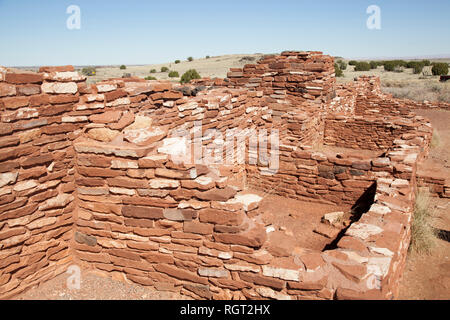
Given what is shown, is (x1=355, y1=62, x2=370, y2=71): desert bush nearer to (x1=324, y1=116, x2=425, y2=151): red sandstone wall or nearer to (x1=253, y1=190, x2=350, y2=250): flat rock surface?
(x1=324, y1=116, x2=425, y2=151): red sandstone wall

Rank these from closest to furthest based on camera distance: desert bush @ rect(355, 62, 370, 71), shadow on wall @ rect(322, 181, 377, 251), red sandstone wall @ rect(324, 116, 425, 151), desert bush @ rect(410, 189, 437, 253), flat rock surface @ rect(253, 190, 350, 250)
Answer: desert bush @ rect(410, 189, 437, 253) → flat rock surface @ rect(253, 190, 350, 250) → shadow on wall @ rect(322, 181, 377, 251) → red sandstone wall @ rect(324, 116, 425, 151) → desert bush @ rect(355, 62, 370, 71)

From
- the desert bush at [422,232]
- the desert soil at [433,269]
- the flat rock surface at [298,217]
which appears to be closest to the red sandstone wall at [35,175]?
the flat rock surface at [298,217]

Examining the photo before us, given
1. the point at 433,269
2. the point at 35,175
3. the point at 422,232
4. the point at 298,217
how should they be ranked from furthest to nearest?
1. the point at 298,217
2. the point at 422,232
3. the point at 433,269
4. the point at 35,175

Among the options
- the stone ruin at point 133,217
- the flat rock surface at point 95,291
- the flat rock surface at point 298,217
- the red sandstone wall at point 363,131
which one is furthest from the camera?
the red sandstone wall at point 363,131

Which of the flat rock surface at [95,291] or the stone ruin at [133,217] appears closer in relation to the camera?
the stone ruin at [133,217]

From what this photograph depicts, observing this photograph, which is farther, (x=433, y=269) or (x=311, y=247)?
(x=311, y=247)

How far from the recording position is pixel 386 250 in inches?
123

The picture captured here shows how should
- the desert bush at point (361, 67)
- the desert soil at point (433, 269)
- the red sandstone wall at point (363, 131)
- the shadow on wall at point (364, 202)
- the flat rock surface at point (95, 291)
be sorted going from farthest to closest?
the desert bush at point (361, 67) < the red sandstone wall at point (363, 131) < the shadow on wall at point (364, 202) < the desert soil at point (433, 269) < the flat rock surface at point (95, 291)

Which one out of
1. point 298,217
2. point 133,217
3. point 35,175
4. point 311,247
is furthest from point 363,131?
point 35,175

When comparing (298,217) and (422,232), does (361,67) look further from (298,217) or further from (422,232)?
(422,232)

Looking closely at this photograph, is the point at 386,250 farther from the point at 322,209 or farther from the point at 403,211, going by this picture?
the point at 322,209

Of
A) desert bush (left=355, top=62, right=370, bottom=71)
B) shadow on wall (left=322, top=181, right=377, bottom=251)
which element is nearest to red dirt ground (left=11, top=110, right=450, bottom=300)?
shadow on wall (left=322, top=181, right=377, bottom=251)

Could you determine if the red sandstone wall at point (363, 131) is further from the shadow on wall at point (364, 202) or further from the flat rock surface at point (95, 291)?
the flat rock surface at point (95, 291)
